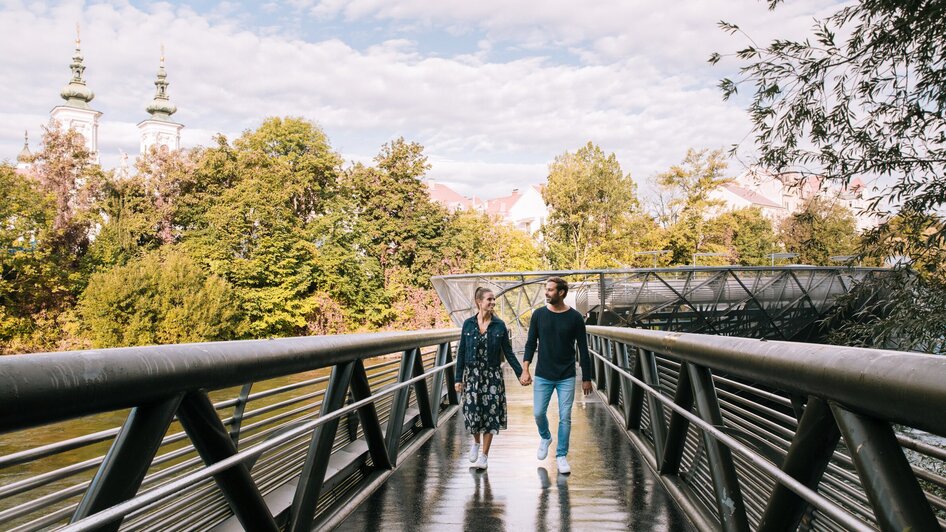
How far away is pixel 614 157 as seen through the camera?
213ft

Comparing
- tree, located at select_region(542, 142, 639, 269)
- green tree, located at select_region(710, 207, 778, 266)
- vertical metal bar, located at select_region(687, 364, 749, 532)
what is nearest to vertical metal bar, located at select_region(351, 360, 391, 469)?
vertical metal bar, located at select_region(687, 364, 749, 532)

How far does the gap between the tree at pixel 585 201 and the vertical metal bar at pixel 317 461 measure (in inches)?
2324

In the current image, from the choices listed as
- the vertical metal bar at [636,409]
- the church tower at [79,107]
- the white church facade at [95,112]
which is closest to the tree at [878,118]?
the vertical metal bar at [636,409]

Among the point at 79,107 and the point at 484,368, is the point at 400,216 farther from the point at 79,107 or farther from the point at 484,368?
the point at 79,107

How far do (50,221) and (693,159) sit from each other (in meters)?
40.2

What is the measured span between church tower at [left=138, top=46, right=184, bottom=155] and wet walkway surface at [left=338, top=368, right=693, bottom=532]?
4699 inches

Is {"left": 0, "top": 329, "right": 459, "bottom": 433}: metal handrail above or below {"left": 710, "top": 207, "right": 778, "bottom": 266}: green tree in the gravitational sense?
below

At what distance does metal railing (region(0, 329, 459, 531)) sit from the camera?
6.19 feet

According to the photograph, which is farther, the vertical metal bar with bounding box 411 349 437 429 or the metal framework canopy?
the metal framework canopy

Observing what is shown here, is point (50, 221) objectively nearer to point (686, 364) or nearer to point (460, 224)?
point (460, 224)

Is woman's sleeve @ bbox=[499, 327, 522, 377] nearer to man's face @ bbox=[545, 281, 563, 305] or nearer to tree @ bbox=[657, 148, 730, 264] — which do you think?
man's face @ bbox=[545, 281, 563, 305]

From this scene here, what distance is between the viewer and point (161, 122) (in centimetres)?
11788

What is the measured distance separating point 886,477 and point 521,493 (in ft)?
13.4

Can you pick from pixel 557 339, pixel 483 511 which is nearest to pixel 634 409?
pixel 557 339
